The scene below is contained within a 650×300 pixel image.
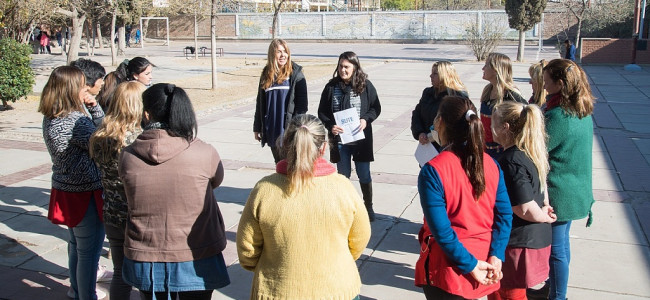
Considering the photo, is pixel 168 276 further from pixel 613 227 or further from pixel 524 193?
pixel 613 227

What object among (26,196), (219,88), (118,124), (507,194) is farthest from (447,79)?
(219,88)

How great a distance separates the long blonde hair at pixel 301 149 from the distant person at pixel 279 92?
2.97m

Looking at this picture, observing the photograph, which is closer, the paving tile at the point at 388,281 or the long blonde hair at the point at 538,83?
the paving tile at the point at 388,281

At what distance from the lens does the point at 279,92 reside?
571cm

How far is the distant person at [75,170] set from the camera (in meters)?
3.87

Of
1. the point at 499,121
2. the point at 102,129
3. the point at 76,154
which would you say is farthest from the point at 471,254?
the point at 76,154

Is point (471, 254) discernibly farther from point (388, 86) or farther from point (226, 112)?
point (388, 86)

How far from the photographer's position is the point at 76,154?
154 inches

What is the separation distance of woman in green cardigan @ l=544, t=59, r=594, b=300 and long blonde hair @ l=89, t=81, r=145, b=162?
2531mm

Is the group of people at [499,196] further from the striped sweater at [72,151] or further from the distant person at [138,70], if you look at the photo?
the distant person at [138,70]

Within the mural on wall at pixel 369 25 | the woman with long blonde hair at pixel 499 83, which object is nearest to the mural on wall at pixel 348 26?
the mural on wall at pixel 369 25

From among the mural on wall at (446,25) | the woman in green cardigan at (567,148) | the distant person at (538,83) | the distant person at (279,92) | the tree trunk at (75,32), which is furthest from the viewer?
the mural on wall at (446,25)

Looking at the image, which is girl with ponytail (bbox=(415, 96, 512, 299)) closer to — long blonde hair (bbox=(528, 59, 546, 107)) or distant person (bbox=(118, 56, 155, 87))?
long blonde hair (bbox=(528, 59, 546, 107))

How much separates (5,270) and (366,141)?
3.30 meters
